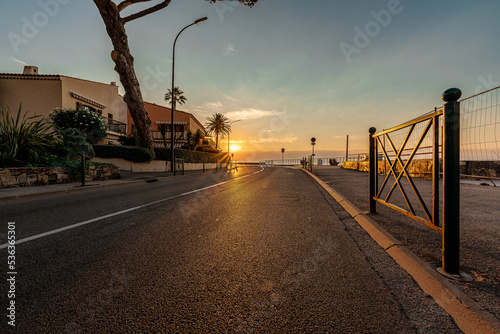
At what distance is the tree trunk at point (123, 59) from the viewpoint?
14.4 meters

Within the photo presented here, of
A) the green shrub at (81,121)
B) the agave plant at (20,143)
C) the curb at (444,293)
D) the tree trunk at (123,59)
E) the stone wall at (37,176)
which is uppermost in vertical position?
the tree trunk at (123,59)

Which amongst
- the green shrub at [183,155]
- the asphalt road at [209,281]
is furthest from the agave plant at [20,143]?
the green shrub at [183,155]

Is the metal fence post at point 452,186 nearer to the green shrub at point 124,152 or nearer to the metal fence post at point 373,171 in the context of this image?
the metal fence post at point 373,171

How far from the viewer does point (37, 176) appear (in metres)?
8.24

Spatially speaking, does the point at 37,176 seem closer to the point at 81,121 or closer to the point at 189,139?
the point at 81,121

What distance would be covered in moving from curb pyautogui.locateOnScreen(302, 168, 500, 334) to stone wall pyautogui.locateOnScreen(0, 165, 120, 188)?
10.9 meters

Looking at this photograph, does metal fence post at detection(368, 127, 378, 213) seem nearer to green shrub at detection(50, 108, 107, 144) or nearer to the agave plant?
the agave plant

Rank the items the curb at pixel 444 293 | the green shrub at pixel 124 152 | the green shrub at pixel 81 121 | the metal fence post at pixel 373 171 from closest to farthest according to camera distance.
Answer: the curb at pixel 444 293
the metal fence post at pixel 373 171
the green shrub at pixel 81 121
the green shrub at pixel 124 152

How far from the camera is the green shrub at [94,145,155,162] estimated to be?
18359 mm

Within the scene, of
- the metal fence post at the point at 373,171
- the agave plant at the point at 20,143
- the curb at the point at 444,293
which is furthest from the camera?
the agave plant at the point at 20,143

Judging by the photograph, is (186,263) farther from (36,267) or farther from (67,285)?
(36,267)

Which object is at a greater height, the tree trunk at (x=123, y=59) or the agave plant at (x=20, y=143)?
the tree trunk at (x=123, y=59)

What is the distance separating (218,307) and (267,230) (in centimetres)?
191

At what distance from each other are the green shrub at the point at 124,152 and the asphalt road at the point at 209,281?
15.5 meters
